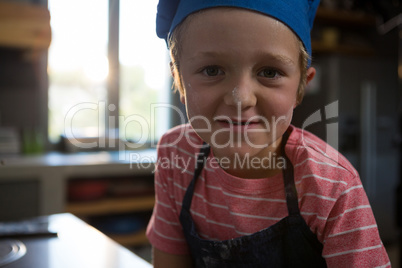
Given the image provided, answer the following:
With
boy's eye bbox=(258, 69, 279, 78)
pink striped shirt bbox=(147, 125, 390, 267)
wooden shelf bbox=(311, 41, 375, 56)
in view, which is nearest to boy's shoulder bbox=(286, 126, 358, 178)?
pink striped shirt bbox=(147, 125, 390, 267)

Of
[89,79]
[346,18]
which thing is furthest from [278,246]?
[346,18]

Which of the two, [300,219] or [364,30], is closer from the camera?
[300,219]

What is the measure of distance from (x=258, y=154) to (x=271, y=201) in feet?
0.26

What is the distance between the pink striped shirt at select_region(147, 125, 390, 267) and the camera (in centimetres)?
44

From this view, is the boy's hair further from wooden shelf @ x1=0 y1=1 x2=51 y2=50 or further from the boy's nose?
wooden shelf @ x1=0 y1=1 x2=51 y2=50

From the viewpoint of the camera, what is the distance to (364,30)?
3.10 metres

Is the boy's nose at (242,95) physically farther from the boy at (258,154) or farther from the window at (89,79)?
the window at (89,79)

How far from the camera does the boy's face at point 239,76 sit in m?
0.39

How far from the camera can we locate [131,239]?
2.23 m

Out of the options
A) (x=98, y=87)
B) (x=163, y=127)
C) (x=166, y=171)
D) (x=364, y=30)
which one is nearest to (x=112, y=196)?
(x=163, y=127)

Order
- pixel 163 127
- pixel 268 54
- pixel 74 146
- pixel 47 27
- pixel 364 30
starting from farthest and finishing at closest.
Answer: pixel 364 30 < pixel 163 127 < pixel 74 146 < pixel 47 27 < pixel 268 54

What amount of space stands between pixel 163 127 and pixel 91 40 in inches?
31.2

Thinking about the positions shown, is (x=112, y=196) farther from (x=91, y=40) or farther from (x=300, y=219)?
(x=300, y=219)

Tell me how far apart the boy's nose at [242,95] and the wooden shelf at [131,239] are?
1961mm
